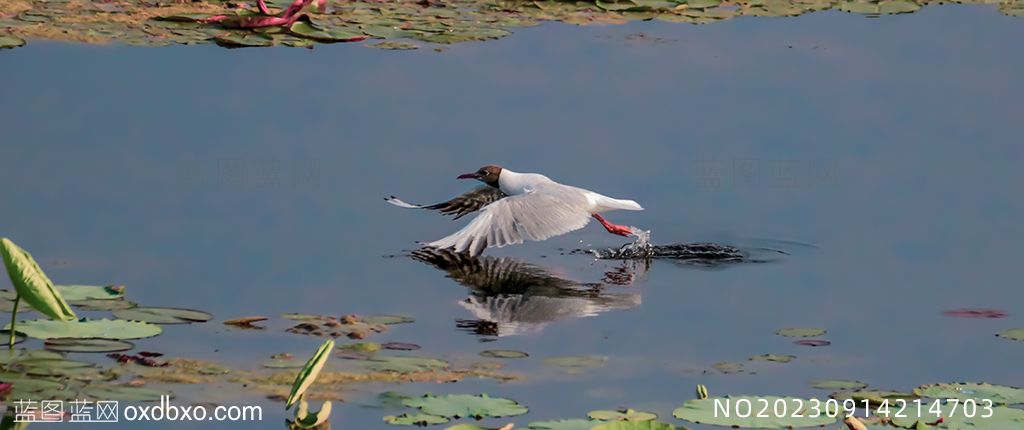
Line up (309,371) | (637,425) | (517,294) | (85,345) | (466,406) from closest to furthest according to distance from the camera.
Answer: (637,425), (309,371), (466,406), (85,345), (517,294)

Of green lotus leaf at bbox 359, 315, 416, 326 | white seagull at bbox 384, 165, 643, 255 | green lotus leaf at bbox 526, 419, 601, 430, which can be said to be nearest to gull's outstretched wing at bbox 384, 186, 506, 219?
white seagull at bbox 384, 165, 643, 255

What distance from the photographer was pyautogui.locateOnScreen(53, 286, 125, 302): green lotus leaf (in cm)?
786

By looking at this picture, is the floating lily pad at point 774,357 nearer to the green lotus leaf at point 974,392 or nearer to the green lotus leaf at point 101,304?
the green lotus leaf at point 974,392

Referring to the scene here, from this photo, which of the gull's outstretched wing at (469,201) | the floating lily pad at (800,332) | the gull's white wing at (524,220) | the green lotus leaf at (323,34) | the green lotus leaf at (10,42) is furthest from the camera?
the green lotus leaf at (323,34)

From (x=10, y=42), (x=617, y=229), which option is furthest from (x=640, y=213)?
(x=10, y=42)

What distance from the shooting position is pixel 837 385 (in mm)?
7125

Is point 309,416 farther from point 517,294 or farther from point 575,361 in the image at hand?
point 517,294

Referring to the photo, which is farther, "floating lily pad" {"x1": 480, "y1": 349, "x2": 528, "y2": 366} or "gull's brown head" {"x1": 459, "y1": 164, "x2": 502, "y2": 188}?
"gull's brown head" {"x1": 459, "y1": 164, "x2": 502, "y2": 188}

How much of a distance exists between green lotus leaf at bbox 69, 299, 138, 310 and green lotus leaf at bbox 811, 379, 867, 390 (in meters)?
3.32

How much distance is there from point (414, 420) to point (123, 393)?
48.0 inches

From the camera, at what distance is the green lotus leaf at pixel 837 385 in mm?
7078

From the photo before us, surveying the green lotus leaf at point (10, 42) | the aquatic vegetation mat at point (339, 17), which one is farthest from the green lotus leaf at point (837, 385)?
the green lotus leaf at point (10, 42)

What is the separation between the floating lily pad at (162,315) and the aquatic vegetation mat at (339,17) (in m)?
5.93

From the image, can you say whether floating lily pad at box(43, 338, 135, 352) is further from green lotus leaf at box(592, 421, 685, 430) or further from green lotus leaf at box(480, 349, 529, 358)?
green lotus leaf at box(592, 421, 685, 430)
